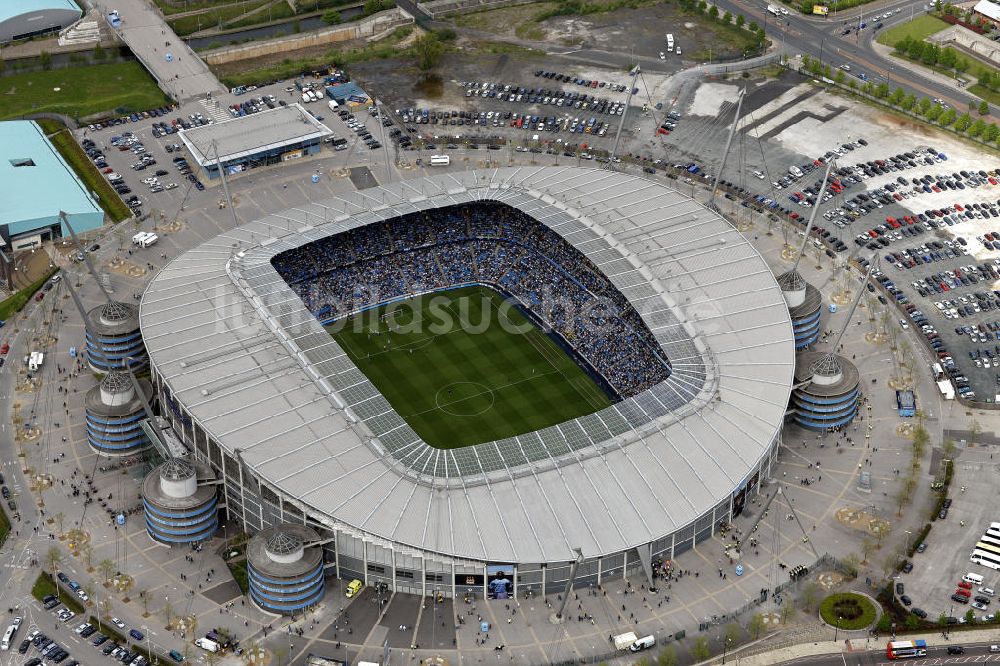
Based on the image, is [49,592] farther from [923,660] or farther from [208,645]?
[923,660]

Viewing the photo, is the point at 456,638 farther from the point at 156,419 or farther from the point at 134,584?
the point at 156,419

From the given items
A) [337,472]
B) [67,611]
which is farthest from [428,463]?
[67,611]

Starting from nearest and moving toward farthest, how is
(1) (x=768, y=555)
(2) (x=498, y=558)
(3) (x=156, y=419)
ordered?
(2) (x=498, y=558) < (1) (x=768, y=555) < (3) (x=156, y=419)

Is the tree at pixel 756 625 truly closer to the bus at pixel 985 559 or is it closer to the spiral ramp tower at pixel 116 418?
the bus at pixel 985 559

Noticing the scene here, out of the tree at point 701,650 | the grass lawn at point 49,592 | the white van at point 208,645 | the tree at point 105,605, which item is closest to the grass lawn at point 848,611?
the tree at point 701,650

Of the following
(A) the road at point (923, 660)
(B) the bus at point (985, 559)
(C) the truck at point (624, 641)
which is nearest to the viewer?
(A) the road at point (923, 660)

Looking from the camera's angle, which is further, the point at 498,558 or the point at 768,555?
the point at 768,555

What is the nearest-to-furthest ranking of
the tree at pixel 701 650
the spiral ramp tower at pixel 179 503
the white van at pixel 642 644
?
the tree at pixel 701 650 → the white van at pixel 642 644 → the spiral ramp tower at pixel 179 503
